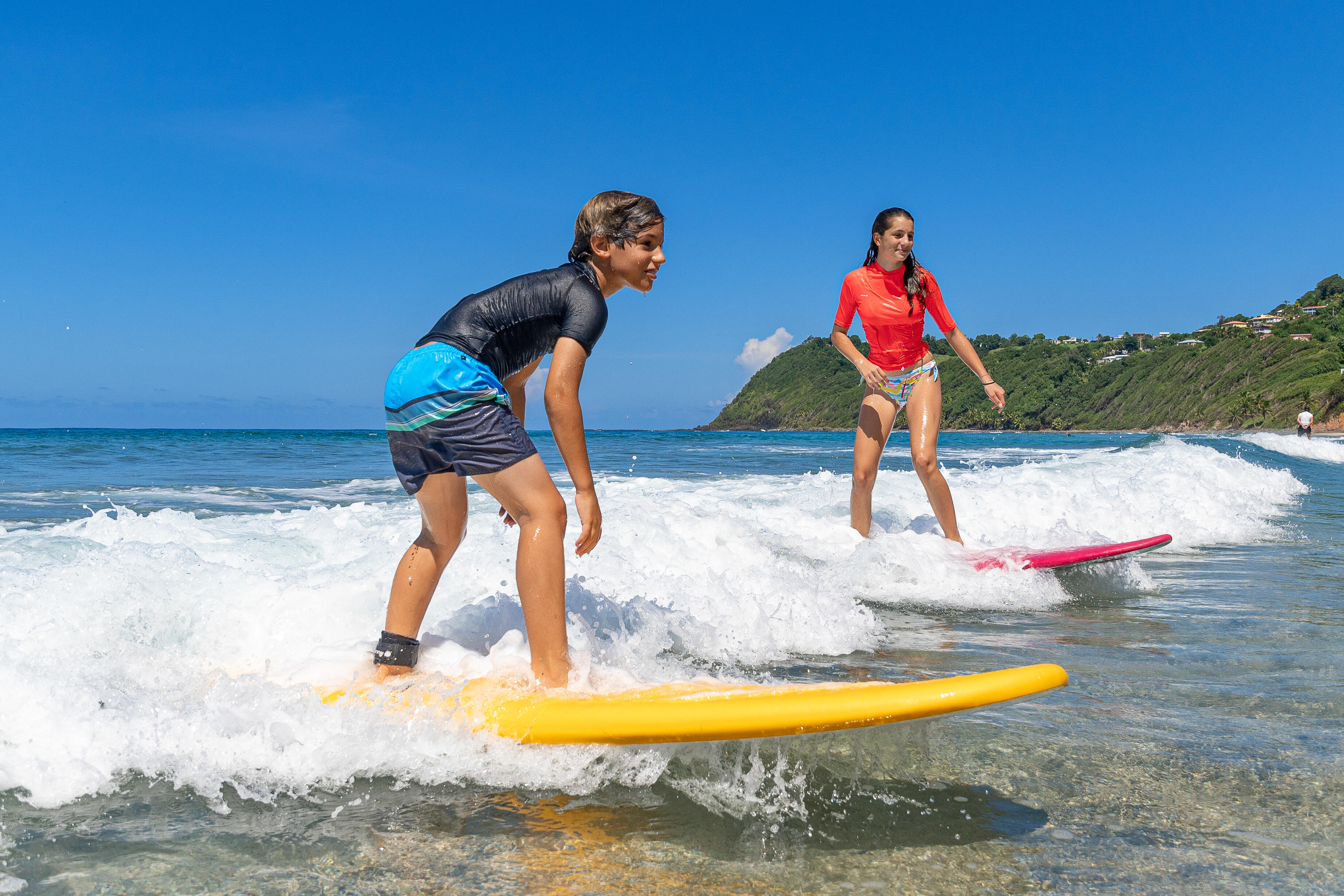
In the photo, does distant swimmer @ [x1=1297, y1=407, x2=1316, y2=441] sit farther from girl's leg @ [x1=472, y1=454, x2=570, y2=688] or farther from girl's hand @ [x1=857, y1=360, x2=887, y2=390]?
girl's leg @ [x1=472, y1=454, x2=570, y2=688]

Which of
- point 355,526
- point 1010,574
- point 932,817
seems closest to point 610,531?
point 355,526

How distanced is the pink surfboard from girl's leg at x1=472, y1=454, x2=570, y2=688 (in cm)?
308

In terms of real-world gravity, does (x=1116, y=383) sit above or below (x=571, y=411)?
above

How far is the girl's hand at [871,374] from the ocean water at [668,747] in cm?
98

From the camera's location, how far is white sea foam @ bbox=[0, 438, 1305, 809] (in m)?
2.24

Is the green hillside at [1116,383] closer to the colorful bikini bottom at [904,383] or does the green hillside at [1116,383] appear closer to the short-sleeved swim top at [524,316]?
the colorful bikini bottom at [904,383]

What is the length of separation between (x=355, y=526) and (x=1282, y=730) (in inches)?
198

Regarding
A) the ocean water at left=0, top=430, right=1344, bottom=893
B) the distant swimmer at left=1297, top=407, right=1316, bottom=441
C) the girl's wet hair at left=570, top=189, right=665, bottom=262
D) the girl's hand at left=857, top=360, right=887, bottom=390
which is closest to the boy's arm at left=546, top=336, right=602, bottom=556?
the girl's wet hair at left=570, top=189, right=665, bottom=262

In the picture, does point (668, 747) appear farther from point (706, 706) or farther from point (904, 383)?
point (904, 383)

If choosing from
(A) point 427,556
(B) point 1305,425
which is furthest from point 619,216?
(B) point 1305,425

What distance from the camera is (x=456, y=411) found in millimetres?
2520

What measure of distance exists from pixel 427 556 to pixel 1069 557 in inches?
140

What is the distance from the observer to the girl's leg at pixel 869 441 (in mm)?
5320

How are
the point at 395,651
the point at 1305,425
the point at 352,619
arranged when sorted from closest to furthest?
the point at 395,651, the point at 352,619, the point at 1305,425
